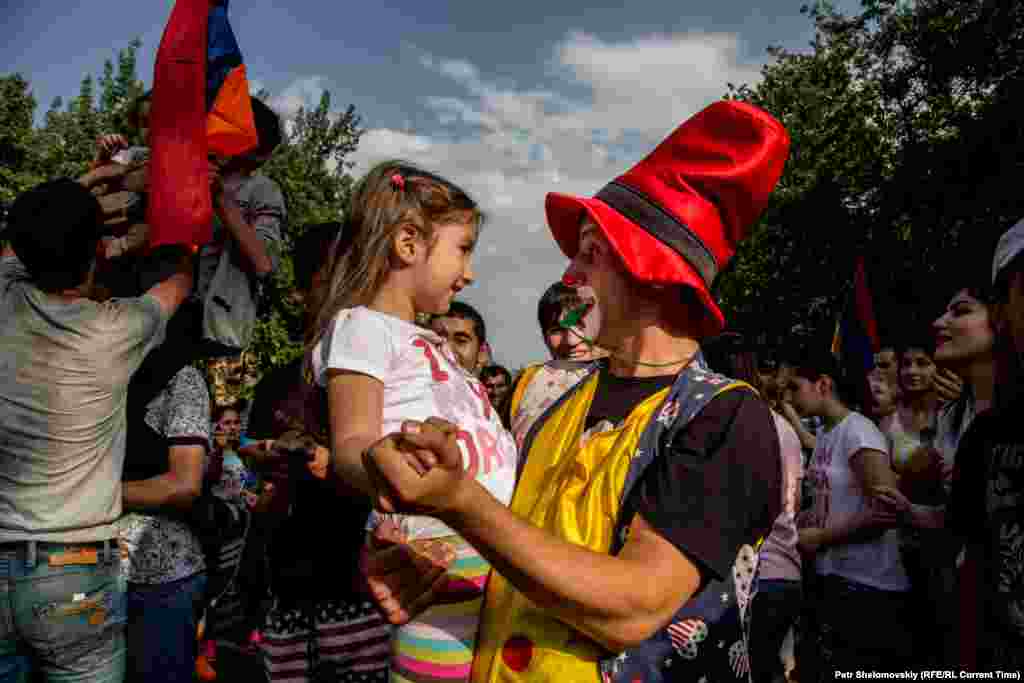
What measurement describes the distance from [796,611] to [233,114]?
377 cm

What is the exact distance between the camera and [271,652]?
271 cm

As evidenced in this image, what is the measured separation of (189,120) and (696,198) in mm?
1682

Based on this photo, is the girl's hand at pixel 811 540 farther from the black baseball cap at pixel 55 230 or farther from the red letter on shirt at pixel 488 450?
the black baseball cap at pixel 55 230

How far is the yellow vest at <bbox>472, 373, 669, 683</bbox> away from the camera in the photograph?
1.52 meters

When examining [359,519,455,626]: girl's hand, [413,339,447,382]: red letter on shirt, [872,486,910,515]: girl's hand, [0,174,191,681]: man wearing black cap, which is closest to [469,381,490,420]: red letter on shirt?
[413,339,447,382]: red letter on shirt

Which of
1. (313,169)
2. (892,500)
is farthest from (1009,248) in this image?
(313,169)

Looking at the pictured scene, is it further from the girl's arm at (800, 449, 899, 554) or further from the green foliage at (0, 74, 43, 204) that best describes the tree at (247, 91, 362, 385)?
the girl's arm at (800, 449, 899, 554)

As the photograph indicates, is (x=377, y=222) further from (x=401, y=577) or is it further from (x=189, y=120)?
(x=401, y=577)

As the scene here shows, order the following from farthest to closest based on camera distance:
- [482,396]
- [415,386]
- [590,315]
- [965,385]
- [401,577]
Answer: [965,385] → [482,396] → [415,386] → [590,315] → [401,577]

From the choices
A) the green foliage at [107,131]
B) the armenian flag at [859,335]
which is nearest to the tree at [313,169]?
the green foliage at [107,131]

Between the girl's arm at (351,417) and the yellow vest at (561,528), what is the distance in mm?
409

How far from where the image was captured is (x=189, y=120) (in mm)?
2594

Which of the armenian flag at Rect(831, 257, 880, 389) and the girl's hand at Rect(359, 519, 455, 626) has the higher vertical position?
the armenian flag at Rect(831, 257, 880, 389)

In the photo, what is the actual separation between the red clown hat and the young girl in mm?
568
